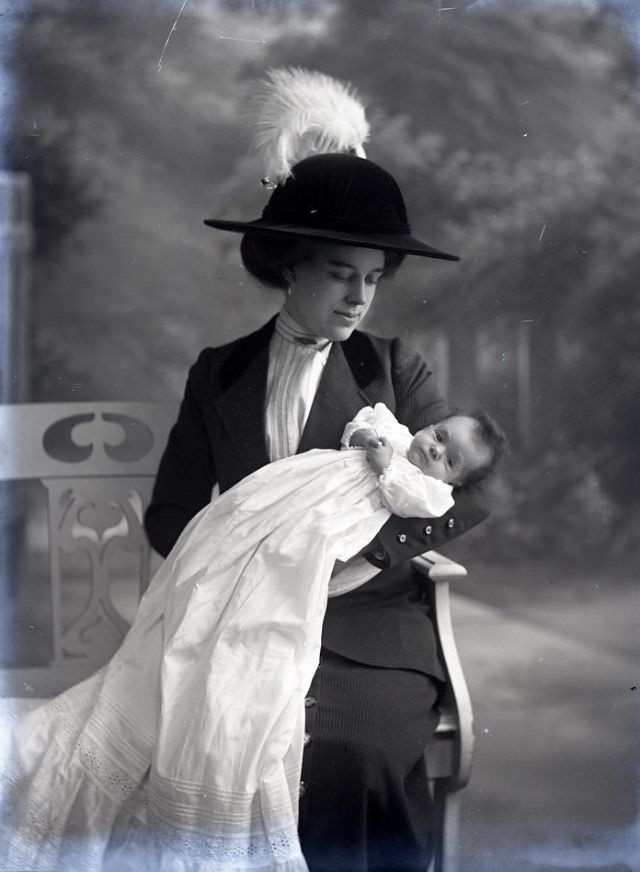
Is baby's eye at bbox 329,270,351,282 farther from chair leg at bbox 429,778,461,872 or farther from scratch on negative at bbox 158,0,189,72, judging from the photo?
chair leg at bbox 429,778,461,872

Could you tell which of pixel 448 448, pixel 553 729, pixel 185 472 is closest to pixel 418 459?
pixel 448 448

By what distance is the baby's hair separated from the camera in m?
1.81

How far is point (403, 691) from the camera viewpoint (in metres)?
1.83

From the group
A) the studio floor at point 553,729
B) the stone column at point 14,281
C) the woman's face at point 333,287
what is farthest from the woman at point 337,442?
the stone column at point 14,281

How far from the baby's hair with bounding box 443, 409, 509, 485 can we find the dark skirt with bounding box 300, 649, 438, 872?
421mm

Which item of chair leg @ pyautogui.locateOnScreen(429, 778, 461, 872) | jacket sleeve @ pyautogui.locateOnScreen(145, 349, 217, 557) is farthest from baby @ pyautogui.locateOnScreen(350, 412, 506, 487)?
chair leg @ pyautogui.locateOnScreen(429, 778, 461, 872)

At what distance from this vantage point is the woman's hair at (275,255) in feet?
5.93

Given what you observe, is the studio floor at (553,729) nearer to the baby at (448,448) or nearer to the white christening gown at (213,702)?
the baby at (448,448)

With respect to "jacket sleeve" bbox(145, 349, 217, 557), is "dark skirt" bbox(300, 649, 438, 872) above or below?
below

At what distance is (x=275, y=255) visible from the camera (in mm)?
1832

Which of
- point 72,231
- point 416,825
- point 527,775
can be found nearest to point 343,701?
point 416,825

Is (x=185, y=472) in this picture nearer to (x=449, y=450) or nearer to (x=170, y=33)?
(x=449, y=450)

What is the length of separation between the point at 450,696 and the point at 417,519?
0.41 m

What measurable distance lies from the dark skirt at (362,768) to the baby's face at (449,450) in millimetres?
414
